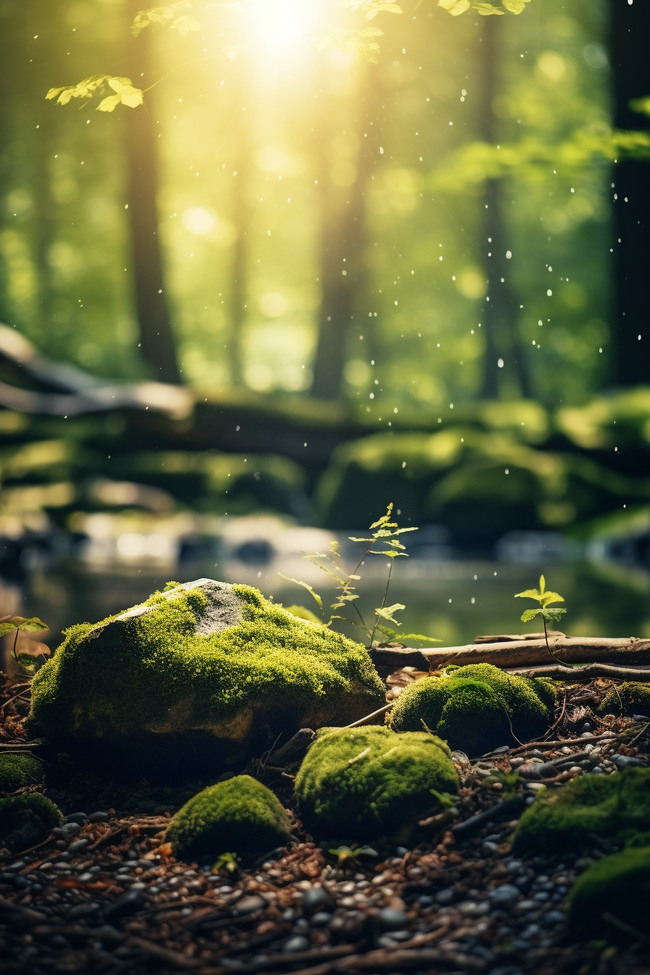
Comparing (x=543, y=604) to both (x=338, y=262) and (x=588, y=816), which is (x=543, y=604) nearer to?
(x=588, y=816)

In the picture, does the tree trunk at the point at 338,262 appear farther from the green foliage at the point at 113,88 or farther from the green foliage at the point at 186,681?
the green foliage at the point at 186,681

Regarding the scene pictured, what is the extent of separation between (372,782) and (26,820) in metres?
1.45

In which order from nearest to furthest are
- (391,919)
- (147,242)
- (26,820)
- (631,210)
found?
(391,919) → (26,820) → (631,210) → (147,242)

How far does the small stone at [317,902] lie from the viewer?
9.56 ft

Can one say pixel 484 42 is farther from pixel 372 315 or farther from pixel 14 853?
pixel 14 853

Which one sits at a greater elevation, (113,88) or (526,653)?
(113,88)

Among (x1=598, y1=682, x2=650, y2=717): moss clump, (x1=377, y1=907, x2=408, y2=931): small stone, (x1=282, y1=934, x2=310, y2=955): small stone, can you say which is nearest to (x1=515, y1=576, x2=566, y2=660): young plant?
(x1=598, y1=682, x2=650, y2=717): moss clump

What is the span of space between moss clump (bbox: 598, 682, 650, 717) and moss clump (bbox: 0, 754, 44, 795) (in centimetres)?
271

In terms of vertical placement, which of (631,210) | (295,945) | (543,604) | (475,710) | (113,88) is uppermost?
(631,210)

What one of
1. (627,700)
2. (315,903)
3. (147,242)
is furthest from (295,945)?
(147,242)

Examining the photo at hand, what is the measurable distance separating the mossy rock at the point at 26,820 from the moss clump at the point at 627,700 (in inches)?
102

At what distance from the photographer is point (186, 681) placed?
383cm

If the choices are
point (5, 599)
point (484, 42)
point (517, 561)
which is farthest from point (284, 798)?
point (484, 42)

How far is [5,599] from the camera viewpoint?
595 cm
